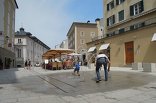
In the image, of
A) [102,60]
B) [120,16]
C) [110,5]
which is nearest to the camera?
[102,60]

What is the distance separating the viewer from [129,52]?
1159 inches

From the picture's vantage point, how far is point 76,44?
71.5 m

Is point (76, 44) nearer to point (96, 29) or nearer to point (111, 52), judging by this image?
point (96, 29)

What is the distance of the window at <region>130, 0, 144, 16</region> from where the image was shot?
30.4 metres

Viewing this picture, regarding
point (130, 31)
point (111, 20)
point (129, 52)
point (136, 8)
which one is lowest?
point (129, 52)

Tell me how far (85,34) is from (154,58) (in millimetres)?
48649

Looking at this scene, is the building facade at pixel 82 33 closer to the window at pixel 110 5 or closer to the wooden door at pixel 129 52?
the window at pixel 110 5

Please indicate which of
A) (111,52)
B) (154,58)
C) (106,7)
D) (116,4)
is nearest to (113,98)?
(154,58)

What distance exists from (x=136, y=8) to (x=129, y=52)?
6697 mm

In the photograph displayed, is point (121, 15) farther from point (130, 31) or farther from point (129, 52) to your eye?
point (129, 52)

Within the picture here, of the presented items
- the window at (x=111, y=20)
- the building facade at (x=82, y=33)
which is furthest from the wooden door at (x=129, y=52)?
the building facade at (x=82, y=33)

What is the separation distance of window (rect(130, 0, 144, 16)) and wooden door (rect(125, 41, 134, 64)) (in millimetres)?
4913

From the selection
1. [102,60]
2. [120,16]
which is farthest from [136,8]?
[102,60]

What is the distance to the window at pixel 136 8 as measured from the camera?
30.4m
